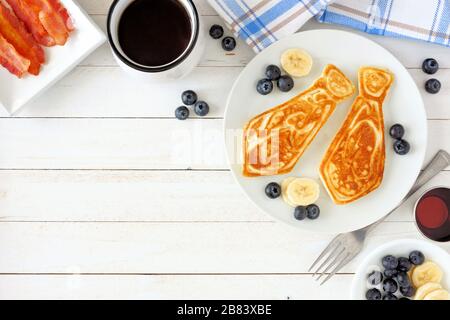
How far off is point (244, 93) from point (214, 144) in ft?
0.47

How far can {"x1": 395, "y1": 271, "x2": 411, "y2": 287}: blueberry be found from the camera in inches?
49.3

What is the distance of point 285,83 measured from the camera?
1.25 metres

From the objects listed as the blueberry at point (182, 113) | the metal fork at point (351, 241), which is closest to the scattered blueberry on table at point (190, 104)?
the blueberry at point (182, 113)

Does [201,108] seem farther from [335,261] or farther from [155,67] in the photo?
[335,261]

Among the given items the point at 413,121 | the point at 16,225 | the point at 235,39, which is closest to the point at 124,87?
the point at 235,39

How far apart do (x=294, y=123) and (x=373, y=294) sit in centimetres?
42

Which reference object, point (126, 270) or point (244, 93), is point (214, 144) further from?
point (126, 270)

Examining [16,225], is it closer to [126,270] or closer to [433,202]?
[126,270]

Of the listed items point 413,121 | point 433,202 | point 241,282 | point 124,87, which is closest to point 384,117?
point 413,121

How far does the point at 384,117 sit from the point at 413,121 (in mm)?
63

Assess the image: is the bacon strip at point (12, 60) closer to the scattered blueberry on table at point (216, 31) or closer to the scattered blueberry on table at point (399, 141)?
the scattered blueberry on table at point (216, 31)

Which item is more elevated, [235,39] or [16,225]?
[235,39]
